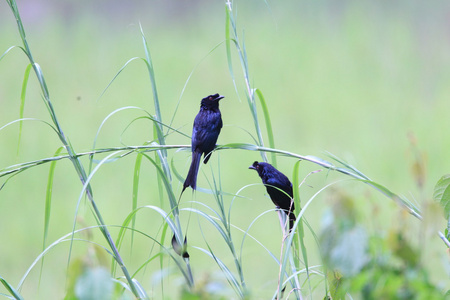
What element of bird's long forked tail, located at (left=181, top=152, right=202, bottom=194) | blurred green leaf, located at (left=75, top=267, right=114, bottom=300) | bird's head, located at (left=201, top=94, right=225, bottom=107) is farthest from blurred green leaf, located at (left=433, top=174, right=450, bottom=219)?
bird's head, located at (left=201, top=94, right=225, bottom=107)

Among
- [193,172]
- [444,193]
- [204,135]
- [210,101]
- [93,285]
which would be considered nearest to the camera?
[93,285]

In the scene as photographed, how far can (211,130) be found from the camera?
3.86ft

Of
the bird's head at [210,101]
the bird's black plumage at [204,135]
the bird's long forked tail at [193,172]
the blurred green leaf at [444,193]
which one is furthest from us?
the bird's head at [210,101]

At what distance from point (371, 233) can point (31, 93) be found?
2.57 m

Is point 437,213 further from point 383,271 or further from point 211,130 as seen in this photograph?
point 211,130

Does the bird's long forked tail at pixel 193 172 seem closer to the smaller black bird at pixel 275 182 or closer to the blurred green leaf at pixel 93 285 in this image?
the smaller black bird at pixel 275 182

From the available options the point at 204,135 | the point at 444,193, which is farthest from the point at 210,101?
the point at 444,193

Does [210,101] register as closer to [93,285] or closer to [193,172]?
[193,172]

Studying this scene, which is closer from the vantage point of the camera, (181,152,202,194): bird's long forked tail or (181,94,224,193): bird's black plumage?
(181,152,202,194): bird's long forked tail

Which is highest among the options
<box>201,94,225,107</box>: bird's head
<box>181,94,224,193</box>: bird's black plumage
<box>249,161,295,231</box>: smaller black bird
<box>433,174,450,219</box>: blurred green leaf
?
<box>201,94,225,107</box>: bird's head

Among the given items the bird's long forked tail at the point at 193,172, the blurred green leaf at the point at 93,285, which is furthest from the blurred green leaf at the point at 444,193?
the blurred green leaf at the point at 93,285

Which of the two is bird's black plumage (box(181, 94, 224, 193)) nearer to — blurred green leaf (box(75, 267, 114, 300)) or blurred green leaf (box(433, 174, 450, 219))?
blurred green leaf (box(433, 174, 450, 219))

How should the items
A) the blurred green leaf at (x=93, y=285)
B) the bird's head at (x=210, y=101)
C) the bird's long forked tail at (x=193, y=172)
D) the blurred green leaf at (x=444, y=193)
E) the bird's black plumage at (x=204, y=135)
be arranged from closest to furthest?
the blurred green leaf at (x=93, y=285)
the blurred green leaf at (x=444, y=193)
the bird's long forked tail at (x=193, y=172)
the bird's black plumage at (x=204, y=135)
the bird's head at (x=210, y=101)

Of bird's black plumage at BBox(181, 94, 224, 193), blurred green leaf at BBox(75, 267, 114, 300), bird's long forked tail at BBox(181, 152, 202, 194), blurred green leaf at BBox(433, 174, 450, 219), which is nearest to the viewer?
blurred green leaf at BBox(75, 267, 114, 300)
